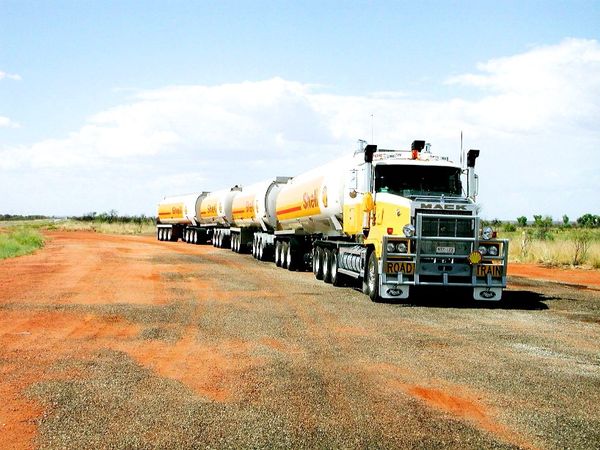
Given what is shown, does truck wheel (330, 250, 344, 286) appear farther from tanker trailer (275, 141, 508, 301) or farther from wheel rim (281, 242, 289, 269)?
wheel rim (281, 242, 289, 269)

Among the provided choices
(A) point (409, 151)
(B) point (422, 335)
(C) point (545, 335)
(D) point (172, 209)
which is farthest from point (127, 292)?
(D) point (172, 209)

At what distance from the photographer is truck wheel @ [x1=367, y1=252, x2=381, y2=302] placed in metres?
17.3

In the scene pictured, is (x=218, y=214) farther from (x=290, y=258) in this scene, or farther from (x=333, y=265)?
(x=333, y=265)

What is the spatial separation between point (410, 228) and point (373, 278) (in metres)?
1.77

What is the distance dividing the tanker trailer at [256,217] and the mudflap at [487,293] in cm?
1758

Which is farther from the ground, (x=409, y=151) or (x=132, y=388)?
(x=409, y=151)

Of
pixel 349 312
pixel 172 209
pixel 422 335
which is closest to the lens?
pixel 422 335

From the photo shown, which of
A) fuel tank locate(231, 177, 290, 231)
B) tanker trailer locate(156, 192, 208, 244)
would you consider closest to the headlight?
fuel tank locate(231, 177, 290, 231)

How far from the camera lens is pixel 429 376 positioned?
8.91m

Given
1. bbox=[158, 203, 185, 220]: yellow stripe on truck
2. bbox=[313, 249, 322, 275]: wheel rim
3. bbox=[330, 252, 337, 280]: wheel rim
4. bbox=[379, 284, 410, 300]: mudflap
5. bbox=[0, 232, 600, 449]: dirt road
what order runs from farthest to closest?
bbox=[158, 203, 185, 220]: yellow stripe on truck, bbox=[313, 249, 322, 275]: wheel rim, bbox=[330, 252, 337, 280]: wheel rim, bbox=[379, 284, 410, 300]: mudflap, bbox=[0, 232, 600, 449]: dirt road

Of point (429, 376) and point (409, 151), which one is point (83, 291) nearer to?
point (409, 151)

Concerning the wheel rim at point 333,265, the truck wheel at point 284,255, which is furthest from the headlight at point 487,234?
the truck wheel at point 284,255

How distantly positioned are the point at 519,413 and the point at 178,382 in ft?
11.9

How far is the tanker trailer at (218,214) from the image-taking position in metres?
47.0
